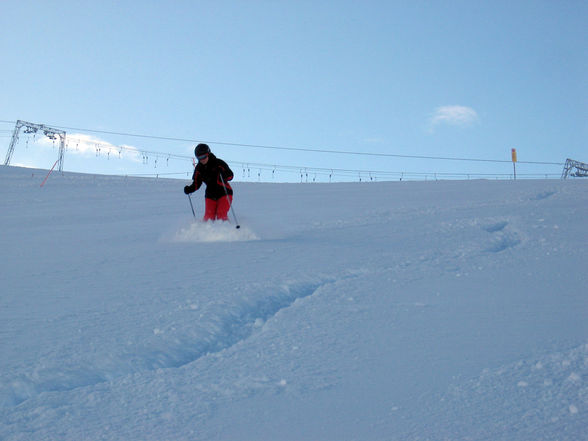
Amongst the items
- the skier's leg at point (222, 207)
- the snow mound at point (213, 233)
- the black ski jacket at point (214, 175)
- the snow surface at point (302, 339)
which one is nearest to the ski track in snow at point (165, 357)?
the snow surface at point (302, 339)

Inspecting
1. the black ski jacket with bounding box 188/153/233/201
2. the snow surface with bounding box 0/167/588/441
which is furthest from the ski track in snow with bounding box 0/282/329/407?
the black ski jacket with bounding box 188/153/233/201

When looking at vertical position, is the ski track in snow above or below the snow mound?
below

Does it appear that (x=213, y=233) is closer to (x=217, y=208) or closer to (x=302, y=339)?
(x=217, y=208)

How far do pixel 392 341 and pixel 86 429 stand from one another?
5.92ft

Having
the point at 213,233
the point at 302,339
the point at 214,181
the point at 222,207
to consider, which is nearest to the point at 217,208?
the point at 222,207

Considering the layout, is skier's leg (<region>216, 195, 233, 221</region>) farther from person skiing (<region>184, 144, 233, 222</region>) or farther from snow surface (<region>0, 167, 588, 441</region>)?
snow surface (<region>0, 167, 588, 441</region>)

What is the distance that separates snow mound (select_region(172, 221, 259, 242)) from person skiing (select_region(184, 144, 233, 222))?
0.49 m

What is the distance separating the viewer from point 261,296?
4281mm

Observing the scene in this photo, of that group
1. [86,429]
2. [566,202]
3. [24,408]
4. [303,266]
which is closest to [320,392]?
[86,429]

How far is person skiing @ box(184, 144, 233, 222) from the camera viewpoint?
8.19m

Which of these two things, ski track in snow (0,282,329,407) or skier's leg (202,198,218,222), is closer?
ski track in snow (0,282,329,407)

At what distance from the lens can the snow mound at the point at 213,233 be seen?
742 cm

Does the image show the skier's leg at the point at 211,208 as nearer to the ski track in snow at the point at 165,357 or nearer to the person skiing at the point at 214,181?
the person skiing at the point at 214,181

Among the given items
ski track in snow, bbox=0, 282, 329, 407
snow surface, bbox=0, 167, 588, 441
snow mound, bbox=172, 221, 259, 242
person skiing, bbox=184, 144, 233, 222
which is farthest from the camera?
person skiing, bbox=184, 144, 233, 222
